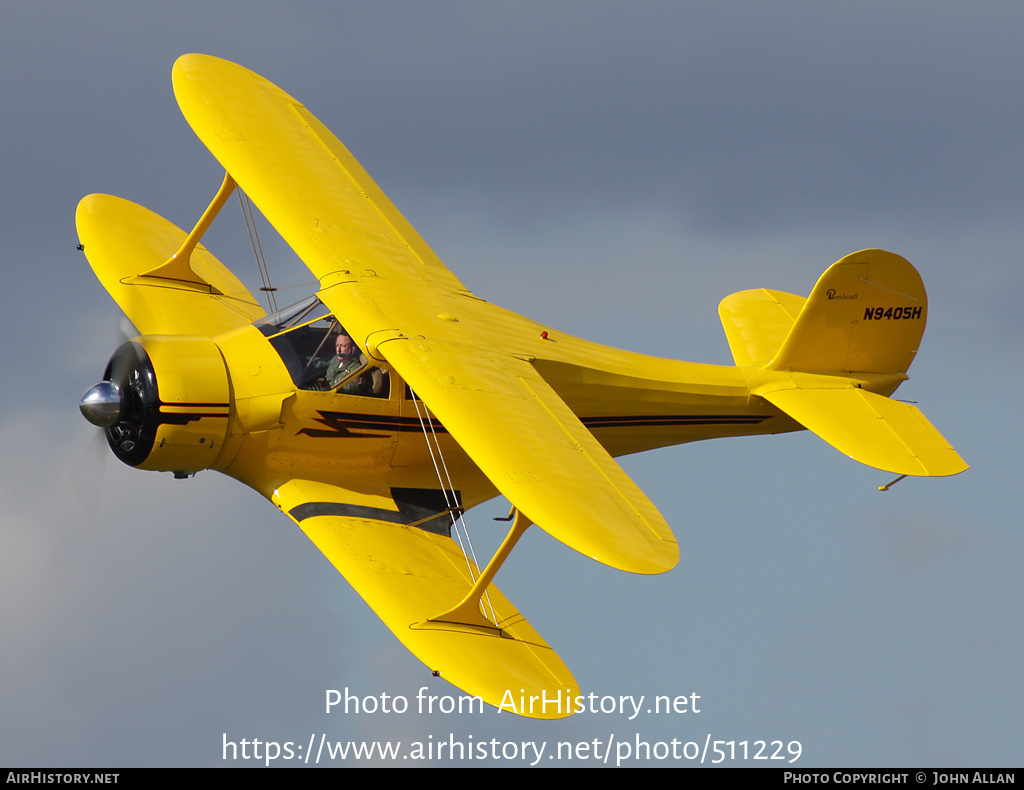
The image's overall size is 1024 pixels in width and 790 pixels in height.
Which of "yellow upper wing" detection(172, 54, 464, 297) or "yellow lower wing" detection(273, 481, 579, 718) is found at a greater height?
"yellow upper wing" detection(172, 54, 464, 297)

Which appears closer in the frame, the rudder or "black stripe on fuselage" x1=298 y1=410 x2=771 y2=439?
"black stripe on fuselage" x1=298 y1=410 x2=771 y2=439

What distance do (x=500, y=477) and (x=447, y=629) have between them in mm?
2088

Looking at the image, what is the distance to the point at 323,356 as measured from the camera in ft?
53.1

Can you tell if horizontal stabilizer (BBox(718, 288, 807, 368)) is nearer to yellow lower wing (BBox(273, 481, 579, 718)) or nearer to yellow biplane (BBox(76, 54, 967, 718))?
yellow biplane (BBox(76, 54, 967, 718))

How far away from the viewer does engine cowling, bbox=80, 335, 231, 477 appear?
15633 millimetres

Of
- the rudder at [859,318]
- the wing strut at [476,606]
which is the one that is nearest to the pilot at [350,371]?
the wing strut at [476,606]

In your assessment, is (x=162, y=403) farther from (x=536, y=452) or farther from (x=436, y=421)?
(x=536, y=452)

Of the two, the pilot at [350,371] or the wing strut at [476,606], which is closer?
the wing strut at [476,606]

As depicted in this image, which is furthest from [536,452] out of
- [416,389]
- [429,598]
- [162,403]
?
[162,403]

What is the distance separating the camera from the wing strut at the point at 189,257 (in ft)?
60.8

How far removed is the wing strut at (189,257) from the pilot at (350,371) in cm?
327

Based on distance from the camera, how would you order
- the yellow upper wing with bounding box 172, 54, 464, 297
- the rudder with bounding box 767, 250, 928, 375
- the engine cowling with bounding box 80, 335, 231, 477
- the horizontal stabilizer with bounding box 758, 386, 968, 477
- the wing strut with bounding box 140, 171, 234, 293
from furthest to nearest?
the rudder with bounding box 767, 250, 928, 375, the wing strut with bounding box 140, 171, 234, 293, the horizontal stabilizer with bounding box 758, 386, 968, 477, the yellow upper wing with bounding box 172, 54, 464, 297, the engine cowling with bounding box 80, 335, 231, 477

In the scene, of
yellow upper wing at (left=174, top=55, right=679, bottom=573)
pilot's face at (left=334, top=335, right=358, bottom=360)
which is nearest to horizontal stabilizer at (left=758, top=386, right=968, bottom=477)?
yellow upper wing at (left=174, top=55, right=679, bottom=573)

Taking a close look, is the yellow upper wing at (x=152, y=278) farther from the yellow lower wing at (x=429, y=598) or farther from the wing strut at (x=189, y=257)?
the yellow lower wing at (x=429, y=598)
